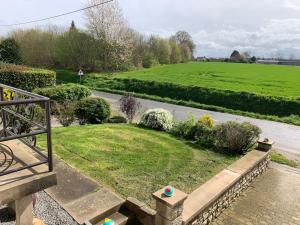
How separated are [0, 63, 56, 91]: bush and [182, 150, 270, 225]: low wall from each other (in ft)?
40.1

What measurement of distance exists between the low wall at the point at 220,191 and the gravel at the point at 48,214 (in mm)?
1842

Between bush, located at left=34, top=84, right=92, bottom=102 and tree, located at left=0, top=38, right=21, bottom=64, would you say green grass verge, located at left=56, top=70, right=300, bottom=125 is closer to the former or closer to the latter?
tree, located at left=0, top=38, right=21, bottom=64

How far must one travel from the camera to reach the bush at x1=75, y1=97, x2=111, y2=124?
10594mm

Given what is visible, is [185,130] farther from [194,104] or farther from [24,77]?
[24,77]

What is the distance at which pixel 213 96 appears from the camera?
19.3 meters

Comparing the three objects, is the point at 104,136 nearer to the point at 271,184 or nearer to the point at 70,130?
the point at 70,130

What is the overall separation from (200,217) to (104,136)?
4.50 metres

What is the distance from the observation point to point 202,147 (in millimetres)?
8078

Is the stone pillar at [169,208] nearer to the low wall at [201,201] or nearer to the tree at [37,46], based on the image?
the low wall at [201,201]

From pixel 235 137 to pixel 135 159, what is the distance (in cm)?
317

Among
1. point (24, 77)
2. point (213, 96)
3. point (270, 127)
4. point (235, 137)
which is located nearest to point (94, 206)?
point (235, 137)

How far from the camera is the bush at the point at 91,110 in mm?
10594

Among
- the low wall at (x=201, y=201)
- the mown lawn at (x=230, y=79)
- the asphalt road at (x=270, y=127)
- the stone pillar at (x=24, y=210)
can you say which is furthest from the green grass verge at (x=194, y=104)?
the stone pillar at (x=24, y=210)

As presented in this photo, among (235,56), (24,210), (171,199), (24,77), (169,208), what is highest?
(235,56)
